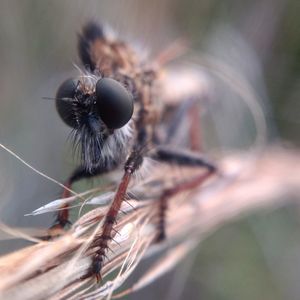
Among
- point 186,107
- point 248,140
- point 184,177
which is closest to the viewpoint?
point 184,177

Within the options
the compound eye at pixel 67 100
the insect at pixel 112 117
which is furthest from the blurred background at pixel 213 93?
the compound eye at pixel 67 100

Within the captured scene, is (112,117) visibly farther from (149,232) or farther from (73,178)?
(149,232)

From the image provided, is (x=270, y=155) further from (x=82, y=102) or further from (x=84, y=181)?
(x=82, y=102)

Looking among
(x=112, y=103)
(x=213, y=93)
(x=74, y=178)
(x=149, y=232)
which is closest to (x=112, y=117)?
(x=112, y=103)

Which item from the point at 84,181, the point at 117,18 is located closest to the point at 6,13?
the point at 117,18

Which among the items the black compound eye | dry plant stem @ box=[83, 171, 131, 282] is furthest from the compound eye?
dry plant stem @ box=[83, 171, 131, 282]
